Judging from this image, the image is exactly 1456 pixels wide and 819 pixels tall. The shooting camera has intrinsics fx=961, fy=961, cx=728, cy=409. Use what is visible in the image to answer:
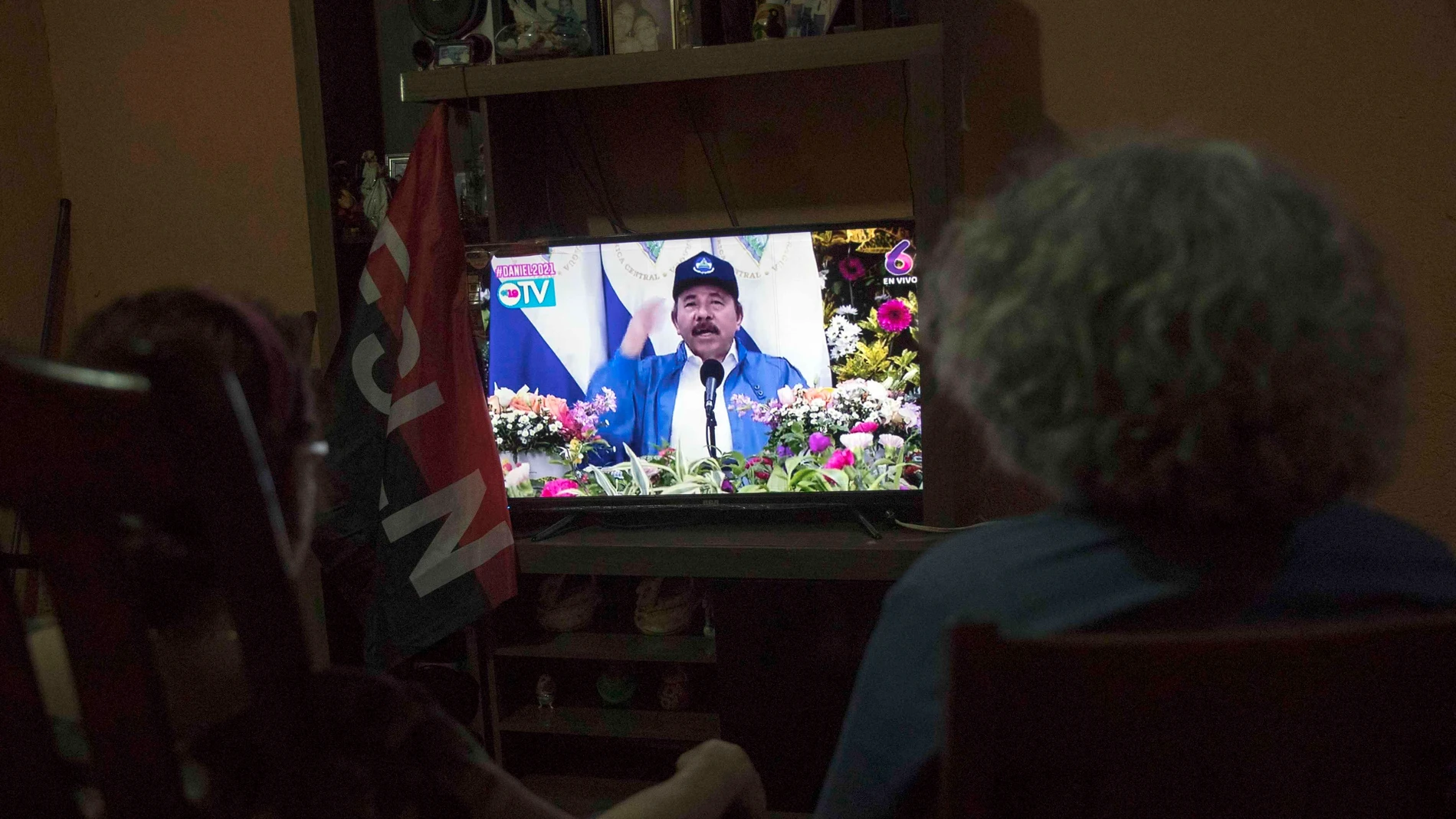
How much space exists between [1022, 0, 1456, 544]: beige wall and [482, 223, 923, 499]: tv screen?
721 mm

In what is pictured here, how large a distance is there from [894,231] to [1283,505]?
1464 millimetres

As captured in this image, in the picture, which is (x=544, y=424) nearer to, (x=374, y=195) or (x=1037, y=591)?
(x=374, y=195)

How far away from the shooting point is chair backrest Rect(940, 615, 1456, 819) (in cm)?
55

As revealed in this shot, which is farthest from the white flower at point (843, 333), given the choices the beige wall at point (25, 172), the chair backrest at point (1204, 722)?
the beige wall at point (25, 172)

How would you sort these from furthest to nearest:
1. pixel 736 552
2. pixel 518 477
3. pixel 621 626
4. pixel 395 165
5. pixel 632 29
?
pixel 395 165, pixel 621 626, pixel 518 477, pixel 632 29, pixel 736 552

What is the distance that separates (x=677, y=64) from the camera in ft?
6.69

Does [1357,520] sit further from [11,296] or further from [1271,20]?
[11,296]

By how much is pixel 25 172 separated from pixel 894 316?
255 centimetres

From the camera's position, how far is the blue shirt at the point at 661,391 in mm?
2107


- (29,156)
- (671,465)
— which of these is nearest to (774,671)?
(671,465)

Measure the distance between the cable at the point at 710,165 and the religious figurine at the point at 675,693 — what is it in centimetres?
114

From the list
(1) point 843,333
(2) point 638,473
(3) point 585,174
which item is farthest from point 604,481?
(3) point 585,174

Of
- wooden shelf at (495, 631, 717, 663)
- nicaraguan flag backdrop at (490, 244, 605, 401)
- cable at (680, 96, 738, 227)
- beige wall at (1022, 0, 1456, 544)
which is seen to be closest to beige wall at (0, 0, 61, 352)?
nicaraguan flag backdrop at (490, 244, 605, 401)

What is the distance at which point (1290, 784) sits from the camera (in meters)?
0.59
